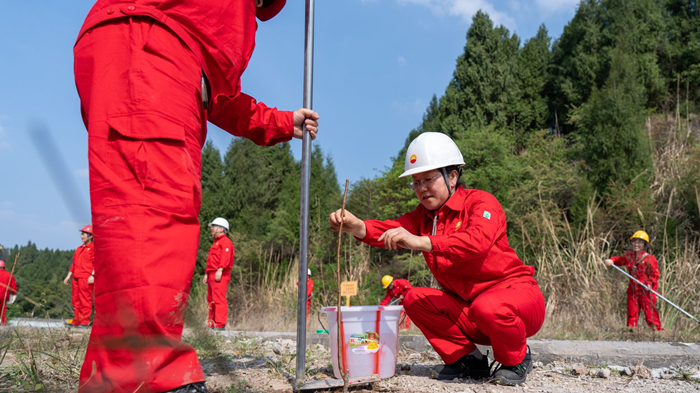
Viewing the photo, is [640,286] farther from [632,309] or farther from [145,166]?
[145,166]

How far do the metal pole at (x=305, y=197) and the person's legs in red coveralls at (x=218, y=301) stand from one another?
838 cm

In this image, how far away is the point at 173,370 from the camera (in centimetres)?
152

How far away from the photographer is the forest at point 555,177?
9125mm

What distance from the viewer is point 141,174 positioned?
1.60 metres

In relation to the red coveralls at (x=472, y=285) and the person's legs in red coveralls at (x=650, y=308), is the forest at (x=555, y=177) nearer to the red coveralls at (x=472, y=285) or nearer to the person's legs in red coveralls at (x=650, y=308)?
the person's legs in red coveralls at (x=650, y=308)

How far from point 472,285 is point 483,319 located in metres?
0.34

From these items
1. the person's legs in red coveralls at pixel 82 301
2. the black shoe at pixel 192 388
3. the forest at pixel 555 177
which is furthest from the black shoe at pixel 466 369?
the person's legs in red coveralls at pixel 82 301

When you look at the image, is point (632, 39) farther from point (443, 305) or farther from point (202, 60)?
point (202, 60)

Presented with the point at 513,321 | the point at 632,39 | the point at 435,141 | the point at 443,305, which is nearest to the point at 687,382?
the point at 513,321

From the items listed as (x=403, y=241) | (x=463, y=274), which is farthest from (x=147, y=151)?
(x=463, y=274)

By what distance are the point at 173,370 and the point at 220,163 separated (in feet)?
92.3

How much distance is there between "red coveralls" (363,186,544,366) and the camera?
9.80 feet

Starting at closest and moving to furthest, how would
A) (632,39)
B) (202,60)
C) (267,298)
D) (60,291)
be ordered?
(60,291) → (202,60) → (267,298) → (632,39)

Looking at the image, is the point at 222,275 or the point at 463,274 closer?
the point at 463,274
